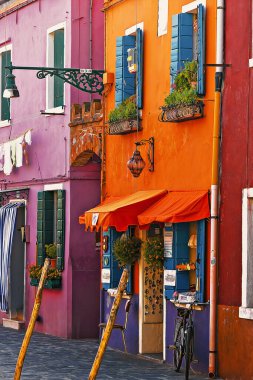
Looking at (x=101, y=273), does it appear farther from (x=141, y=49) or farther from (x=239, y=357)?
(x=239, y=357)

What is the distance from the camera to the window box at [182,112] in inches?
783

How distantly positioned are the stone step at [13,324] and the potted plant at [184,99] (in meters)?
8.95

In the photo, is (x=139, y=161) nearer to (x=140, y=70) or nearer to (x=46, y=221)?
(x=140, y=70)

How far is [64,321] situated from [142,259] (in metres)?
4.40

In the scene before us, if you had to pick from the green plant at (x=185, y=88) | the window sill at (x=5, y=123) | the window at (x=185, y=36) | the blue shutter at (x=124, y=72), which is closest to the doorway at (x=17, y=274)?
the window sill at (x=5, y=123)

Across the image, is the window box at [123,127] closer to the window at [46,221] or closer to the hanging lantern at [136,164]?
the hanging lantern at [136,164]

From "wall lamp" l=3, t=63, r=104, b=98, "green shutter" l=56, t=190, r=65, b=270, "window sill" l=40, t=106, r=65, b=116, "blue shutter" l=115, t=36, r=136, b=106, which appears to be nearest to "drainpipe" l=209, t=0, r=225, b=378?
"blue shutter" l=115, t=36, r=136, b=106

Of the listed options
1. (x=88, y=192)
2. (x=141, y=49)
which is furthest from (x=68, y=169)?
(x=141, y=49)

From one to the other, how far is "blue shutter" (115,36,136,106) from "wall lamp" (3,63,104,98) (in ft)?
3.90

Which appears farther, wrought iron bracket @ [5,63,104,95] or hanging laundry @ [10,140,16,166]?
hanging laundry @ [10,140,16,166]

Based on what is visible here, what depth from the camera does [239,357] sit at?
60.5 ft

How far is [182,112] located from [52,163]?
7280 millimetres

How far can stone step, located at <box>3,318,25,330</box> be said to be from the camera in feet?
93.7

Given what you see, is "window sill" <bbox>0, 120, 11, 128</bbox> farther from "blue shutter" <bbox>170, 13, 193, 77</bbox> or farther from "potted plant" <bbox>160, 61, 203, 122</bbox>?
"blue shutter" <bbox>170, 13, 193, 77</bbox>
